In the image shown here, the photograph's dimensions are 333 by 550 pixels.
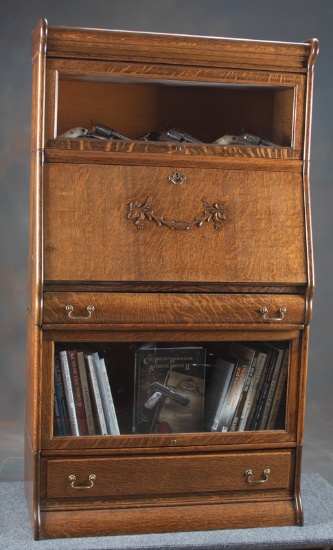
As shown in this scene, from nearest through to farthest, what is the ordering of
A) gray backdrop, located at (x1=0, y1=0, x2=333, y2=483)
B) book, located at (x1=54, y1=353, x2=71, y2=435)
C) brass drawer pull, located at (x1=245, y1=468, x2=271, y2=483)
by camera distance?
book, located at (x1=54, y1=353, x2=71, y2=435) → brass drawer pull, located at (x1=245, y1=468, x2=271, y2=483) → gray backdrop, located at (x1=0, y1=0, x2=333, y2=483)

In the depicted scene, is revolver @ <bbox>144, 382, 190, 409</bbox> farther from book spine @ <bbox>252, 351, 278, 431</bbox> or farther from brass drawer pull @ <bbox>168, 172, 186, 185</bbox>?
brass drawer pull @ <bbox>168, 172, 186, 185</bbox>

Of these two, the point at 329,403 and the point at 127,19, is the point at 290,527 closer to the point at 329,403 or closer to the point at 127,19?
the point at 329,403

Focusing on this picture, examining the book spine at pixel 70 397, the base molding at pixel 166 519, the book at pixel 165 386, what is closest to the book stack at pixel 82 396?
the book spine at pixel 70 397

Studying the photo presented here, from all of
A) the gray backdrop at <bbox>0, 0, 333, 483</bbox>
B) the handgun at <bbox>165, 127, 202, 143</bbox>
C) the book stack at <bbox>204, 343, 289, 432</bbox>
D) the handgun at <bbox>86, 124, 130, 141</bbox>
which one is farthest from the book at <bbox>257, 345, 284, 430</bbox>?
the gray backdrop at <bbox>0, 0, 333, 483</bbox>

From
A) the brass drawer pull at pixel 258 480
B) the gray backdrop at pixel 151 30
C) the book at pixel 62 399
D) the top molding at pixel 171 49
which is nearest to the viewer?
the top molding at pixel 171 49

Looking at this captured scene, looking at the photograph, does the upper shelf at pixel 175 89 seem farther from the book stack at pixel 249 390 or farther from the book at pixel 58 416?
the book at pixel 58 416

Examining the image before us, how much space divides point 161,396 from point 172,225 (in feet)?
1.98

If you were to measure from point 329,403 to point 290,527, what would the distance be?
163 centimetres

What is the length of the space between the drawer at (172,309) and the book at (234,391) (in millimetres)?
182

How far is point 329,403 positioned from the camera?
5.00 m

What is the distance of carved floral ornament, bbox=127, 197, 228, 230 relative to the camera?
326cm

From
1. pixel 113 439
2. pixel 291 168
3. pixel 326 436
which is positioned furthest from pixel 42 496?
pixel 326 436

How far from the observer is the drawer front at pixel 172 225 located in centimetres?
321

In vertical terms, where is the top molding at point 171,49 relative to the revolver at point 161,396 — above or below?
above
